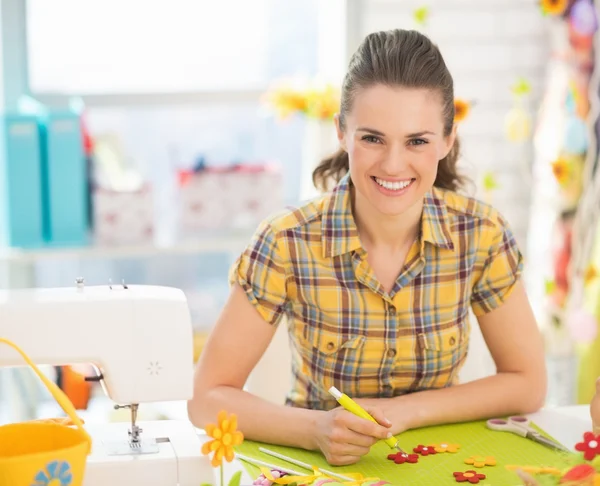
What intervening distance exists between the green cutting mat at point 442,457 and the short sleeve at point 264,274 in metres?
0.30

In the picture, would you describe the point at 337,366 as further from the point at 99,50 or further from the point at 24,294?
the point at 99,50

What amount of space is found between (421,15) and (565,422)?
Result: 1.91 m

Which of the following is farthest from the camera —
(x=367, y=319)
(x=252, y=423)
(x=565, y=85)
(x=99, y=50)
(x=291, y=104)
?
(x=99, y=50)

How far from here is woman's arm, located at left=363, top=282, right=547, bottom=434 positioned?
183cm

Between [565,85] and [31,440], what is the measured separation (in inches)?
109

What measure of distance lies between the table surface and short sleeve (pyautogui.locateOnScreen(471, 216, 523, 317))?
0.24 m

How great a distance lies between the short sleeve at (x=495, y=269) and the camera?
202cm

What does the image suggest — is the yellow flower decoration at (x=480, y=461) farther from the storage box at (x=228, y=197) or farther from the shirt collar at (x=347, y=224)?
the storage box at (x=228, y=197)

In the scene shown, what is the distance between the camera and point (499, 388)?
1.94 meters

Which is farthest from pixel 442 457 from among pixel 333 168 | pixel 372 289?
pixel 333 168

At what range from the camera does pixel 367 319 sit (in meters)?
1.97

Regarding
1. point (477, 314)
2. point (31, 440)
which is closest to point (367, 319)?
point (477, 314)

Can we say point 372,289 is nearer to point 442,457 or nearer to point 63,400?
point 442,457

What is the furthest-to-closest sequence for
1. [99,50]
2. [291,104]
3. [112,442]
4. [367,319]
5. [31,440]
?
[99,50] < [291,104] < [367,319] < [112,442] < [31,440]
